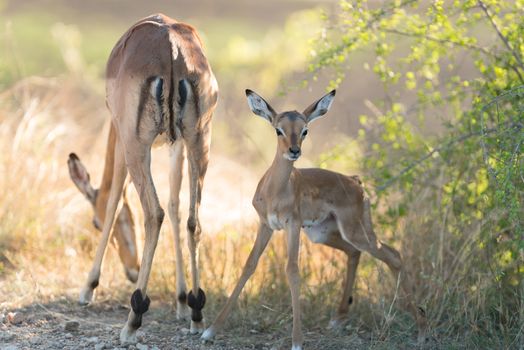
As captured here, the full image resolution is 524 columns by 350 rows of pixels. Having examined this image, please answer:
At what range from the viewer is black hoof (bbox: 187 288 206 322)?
21.0ft

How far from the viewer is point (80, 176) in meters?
7.73

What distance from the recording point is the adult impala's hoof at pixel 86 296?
23.2ft

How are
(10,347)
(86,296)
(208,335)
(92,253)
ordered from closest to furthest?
1. (10,347)
2. (208,335)
3. (86,296)
4. (92,253)

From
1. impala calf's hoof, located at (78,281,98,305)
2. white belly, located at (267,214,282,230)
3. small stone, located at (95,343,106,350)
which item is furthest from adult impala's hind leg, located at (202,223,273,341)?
impala calf's hoof, located at (78,281,98,305)

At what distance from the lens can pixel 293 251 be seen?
6242mm

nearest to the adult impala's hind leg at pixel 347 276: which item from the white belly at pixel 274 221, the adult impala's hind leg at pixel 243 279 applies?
the adult impala's hind leg at pixel 243 279

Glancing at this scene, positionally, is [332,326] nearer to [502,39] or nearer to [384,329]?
[384,329]

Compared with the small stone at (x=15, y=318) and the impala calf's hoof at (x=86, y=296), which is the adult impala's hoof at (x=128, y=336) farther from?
the impala calf's hoof at (x=86, y=296)

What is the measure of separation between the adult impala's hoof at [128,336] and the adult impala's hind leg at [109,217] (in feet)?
3.64

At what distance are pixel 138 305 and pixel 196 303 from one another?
1.79ft

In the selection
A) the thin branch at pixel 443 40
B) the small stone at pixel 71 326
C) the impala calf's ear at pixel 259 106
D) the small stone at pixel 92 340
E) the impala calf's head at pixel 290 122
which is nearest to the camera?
the impala calf's head at pixel 290 122

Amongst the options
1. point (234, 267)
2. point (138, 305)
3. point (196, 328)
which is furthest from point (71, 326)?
point (234, 267)

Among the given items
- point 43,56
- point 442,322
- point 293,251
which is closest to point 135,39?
point 293,251

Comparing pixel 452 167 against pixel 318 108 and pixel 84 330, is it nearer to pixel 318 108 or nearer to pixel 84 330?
pixel 318 108
